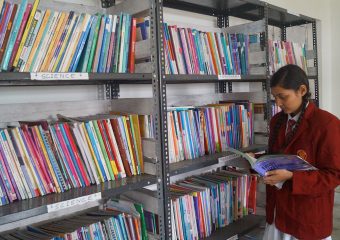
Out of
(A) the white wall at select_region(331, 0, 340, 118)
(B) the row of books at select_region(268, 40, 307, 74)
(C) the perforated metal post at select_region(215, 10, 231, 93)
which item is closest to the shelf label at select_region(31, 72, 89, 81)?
(C) the perforated metal post at select_region(215, 10, 231, 93)

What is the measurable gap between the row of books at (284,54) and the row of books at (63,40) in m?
1.27

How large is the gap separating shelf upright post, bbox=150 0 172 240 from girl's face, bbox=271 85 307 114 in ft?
1.71

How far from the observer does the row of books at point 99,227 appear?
53.3 inches

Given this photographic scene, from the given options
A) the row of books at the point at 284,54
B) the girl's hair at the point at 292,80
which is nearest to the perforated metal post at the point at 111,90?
the girl's hair at the point at 292,80

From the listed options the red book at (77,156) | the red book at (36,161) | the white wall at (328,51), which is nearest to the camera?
the red book at (36,161)

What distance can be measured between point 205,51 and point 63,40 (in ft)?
2.92

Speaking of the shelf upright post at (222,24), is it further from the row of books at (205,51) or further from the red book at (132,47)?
the red book at (132,47)

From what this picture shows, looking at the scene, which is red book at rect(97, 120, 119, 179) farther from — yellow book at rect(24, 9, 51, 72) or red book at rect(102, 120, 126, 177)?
yellow book at rect(24, 9, 51, 72)

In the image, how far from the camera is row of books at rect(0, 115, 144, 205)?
3.77ft

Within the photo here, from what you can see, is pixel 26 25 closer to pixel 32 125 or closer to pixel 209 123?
pixel 32 125

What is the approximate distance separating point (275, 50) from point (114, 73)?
157cm

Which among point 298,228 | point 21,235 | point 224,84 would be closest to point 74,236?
point 21,235

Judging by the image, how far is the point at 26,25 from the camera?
3.70ft

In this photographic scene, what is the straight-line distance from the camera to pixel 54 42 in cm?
121
